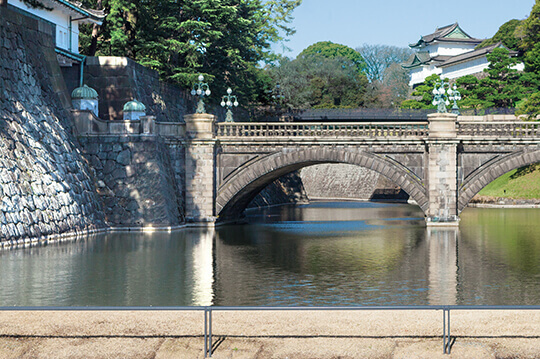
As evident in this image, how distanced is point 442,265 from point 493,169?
1734 cm

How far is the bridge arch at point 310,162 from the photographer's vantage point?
46875mm

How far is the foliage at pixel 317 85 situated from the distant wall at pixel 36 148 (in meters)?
55.5

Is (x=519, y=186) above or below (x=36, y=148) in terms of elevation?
below

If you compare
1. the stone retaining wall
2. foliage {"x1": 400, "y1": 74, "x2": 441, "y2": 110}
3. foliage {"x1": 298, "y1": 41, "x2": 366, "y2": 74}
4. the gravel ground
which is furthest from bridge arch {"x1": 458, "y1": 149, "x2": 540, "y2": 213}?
foliage {"x1": 298, "y1": 41, "x2": 366, "y2": 74}

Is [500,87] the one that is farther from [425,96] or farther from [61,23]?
[61,23]

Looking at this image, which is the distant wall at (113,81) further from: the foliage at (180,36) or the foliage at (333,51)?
the foliage at (333,51)

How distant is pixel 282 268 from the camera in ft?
98.5

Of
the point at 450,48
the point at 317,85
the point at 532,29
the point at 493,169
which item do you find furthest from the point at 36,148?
the point at 450,48

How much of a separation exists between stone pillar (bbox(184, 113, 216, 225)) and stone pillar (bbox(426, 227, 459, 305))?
14.2 m

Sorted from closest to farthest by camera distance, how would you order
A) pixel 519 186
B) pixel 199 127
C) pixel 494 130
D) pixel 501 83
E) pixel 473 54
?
pixel 494 130
pixel 199 127
pixel 519 186
pixel 501 83
pixel 473 54

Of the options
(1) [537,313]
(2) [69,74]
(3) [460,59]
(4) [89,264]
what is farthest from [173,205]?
(3) [460,59]

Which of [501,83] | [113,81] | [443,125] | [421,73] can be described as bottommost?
[443,125]

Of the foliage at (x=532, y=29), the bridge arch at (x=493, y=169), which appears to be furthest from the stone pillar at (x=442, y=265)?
the foliage at (x=532, y=29)

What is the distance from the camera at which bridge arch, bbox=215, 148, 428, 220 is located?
4688cm
